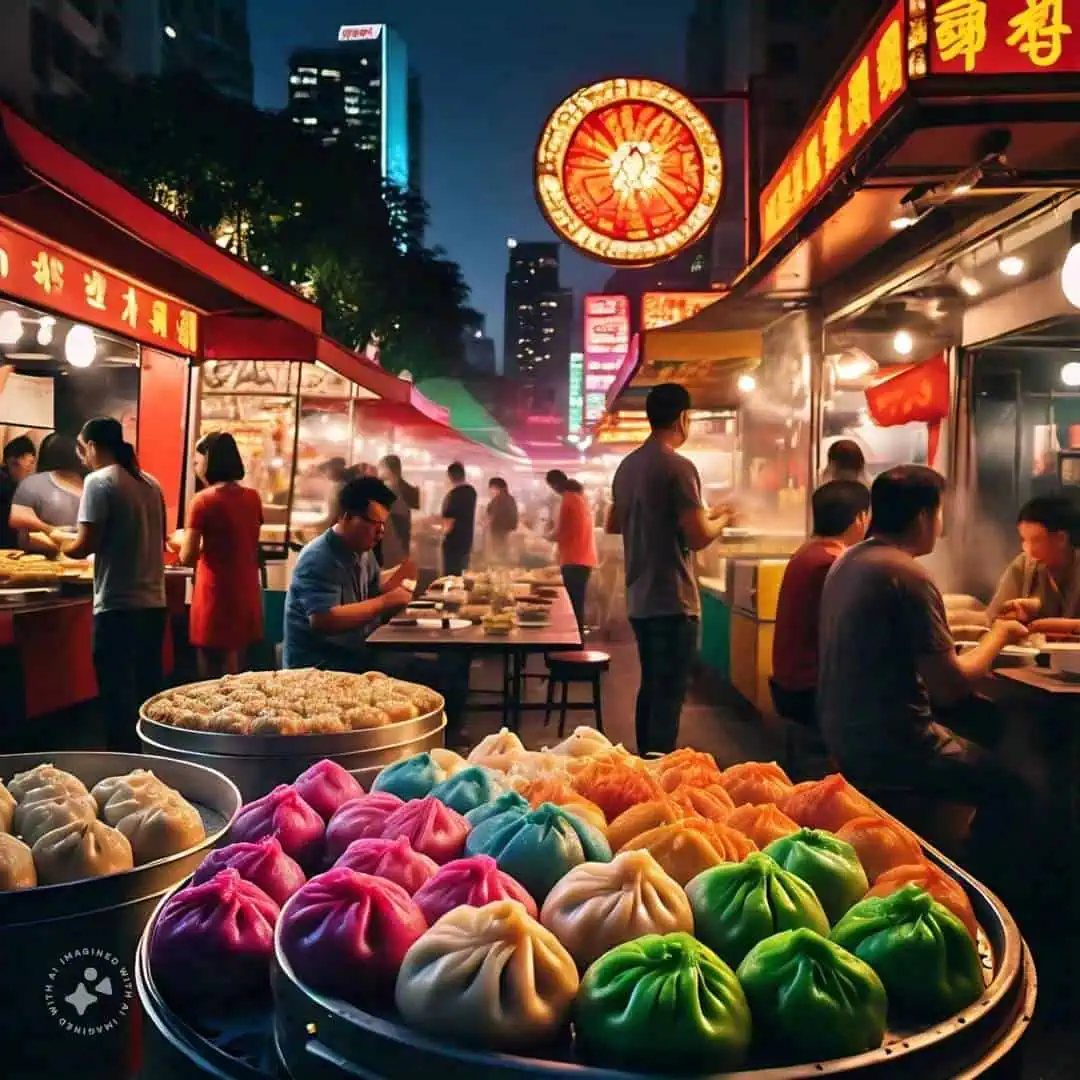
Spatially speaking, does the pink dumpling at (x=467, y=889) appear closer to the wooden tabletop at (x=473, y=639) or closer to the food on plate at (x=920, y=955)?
the food on plate at (x=920, y=955)

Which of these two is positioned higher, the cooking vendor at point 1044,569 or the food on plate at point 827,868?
the cooking vendor at point 1044,569

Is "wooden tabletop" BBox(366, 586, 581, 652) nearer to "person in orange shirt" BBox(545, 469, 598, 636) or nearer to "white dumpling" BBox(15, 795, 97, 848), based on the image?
"white dumpling" BBox(15, 795, 97, 848)

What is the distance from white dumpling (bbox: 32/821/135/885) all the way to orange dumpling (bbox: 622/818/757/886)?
4.13 feet

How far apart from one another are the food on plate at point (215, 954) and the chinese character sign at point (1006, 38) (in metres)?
3.78

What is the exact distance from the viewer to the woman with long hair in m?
6.18

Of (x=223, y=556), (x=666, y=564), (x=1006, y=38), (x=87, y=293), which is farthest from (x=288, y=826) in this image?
(x=87, y=293)

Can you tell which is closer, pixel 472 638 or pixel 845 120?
pixel 845 120

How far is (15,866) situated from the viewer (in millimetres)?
2314

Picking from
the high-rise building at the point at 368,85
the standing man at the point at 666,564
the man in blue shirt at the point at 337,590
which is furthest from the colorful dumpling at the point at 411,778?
the high-rise building at the point at 368,85

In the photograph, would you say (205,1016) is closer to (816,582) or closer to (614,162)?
(816,582)

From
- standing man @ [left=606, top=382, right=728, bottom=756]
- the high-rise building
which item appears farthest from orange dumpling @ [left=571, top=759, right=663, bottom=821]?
the high-rise building

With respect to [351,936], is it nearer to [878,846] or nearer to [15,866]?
[878,846]

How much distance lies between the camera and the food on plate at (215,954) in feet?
5.74

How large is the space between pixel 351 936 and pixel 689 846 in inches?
25.2
